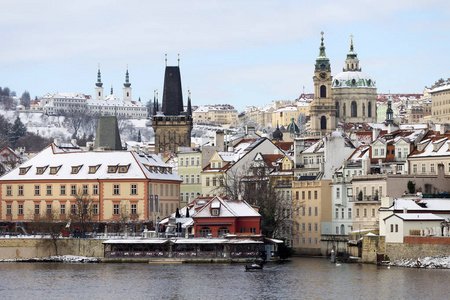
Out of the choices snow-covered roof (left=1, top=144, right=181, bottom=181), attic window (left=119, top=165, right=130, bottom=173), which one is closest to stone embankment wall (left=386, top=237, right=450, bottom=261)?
snow-covered roof (left=1, top=144, right=181, bottom=181)

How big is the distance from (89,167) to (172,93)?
72.1m

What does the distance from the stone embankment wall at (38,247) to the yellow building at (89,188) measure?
322 inches

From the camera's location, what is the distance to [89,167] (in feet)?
366

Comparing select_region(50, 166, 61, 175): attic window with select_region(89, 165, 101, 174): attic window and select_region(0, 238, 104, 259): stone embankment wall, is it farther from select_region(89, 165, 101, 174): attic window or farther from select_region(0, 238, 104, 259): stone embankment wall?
select_region(0, 238, 104, 259): stone embankment wall

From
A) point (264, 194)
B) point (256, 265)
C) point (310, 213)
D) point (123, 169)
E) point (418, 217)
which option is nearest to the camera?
point (256, 265)

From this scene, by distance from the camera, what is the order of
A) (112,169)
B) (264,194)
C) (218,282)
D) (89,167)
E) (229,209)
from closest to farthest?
(218,282)
(229,209)
(264,194)
(112,169)
(89,167)

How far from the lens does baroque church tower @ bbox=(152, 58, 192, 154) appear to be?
601 ft

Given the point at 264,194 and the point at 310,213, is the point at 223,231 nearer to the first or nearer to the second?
the point at 264,194

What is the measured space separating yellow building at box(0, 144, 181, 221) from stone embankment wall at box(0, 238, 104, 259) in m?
8.19

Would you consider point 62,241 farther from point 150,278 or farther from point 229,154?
point 229,154

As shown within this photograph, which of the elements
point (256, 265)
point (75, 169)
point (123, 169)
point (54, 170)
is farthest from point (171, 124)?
point (256, 265)

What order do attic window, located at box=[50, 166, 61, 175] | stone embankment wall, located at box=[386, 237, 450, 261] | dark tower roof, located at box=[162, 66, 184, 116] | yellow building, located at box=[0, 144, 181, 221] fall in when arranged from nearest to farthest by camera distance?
1. stone embankment wall, located at box=[386, 237, 450, 261]
2. yellow building, located at box=[0, 144, 181, 221]
3. attic window, located at box=[50, 166, 61, 175]
4. dark tower roof, located at box=[162, 66, 184, 116]

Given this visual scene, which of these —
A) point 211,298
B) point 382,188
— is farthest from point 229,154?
point 211,298

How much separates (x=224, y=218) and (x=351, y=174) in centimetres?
1466
